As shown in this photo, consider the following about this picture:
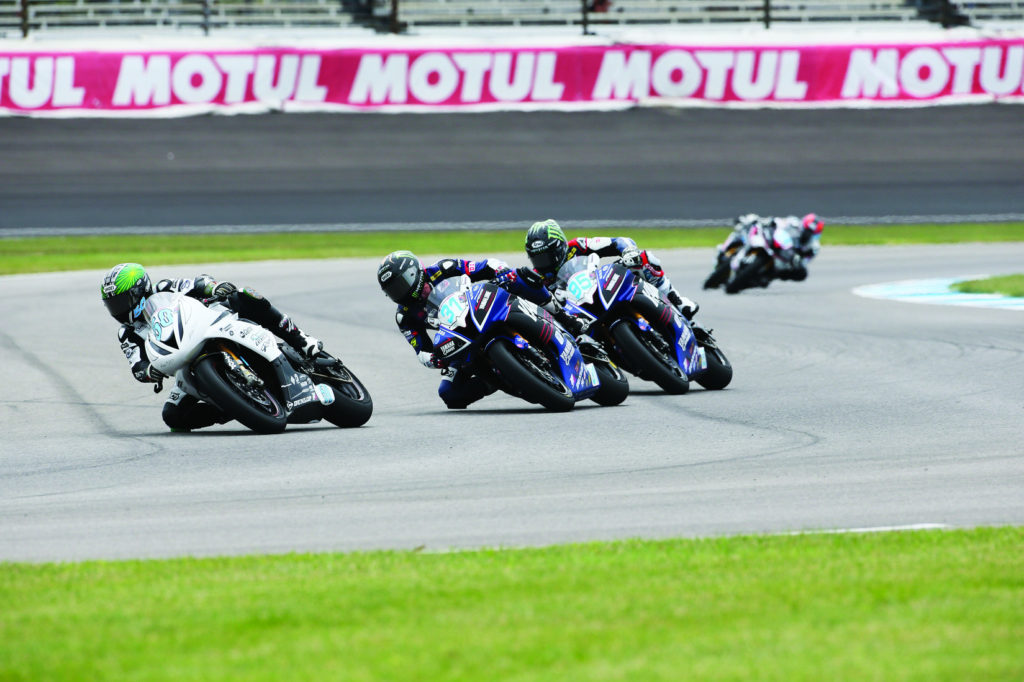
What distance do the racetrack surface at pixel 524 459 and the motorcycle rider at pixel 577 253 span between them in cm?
88

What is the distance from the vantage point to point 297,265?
88.1 ft

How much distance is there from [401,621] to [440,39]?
1235 inches

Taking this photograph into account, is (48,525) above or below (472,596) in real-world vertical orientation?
below

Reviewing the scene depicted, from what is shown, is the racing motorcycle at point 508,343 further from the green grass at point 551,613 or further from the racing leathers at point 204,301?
the green grass at point 551,613

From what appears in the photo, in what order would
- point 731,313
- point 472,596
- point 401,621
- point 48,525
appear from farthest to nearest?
point 731,313
point 48,525
point 472,596
point 401,621

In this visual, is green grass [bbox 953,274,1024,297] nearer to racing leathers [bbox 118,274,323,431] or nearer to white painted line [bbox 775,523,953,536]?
racing leathers [bbox 118,274,323,431]

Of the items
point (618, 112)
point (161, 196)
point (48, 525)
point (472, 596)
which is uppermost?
point (472, 596)

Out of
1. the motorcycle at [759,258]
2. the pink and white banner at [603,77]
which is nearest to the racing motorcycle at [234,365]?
the motorcycle at [759,258]

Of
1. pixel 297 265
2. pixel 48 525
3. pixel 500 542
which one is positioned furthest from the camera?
pixel 297 265

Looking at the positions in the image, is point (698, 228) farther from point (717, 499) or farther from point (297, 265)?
point (717, 499)

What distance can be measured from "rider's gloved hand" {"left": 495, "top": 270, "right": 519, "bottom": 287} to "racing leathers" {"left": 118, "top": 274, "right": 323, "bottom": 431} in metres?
1.43

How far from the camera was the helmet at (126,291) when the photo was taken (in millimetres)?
9938

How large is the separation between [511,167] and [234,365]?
994 inches

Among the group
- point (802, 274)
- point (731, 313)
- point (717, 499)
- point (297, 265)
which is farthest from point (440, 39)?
point (717, 499)
